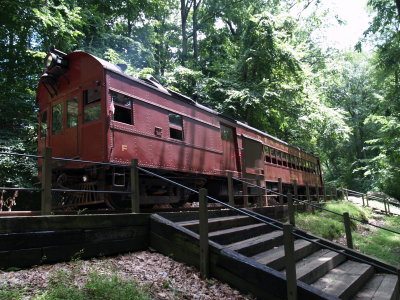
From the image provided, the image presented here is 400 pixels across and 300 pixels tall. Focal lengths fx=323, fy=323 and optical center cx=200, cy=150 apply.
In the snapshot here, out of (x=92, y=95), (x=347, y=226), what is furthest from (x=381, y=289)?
(x=92, y=95)

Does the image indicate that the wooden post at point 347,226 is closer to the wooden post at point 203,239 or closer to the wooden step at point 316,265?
the wooden step at point 316,265

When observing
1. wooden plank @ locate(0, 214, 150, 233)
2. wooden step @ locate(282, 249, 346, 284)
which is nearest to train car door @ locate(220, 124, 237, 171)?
wooden step @ locate(282, 249, 346, 284)

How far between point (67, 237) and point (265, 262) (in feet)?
9.00

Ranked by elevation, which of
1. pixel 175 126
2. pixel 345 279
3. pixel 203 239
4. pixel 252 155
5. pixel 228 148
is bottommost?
pixel 345 279

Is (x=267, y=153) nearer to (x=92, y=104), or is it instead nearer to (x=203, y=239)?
(x=92, y=104)

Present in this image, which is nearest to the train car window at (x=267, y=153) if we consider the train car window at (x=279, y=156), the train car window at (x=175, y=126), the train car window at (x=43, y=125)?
the train car window at (x=279, y=156)

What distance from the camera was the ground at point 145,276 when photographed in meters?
3.44

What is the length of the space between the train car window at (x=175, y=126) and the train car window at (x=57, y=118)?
2.70 m

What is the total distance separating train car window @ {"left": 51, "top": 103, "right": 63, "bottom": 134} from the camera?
26.1 ft

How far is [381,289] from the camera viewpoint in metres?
5.10

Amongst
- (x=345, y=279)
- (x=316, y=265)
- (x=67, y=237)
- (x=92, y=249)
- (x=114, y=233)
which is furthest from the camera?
(x=316, y=265)

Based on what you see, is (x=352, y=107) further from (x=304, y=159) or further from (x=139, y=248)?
(x=139, y=248)

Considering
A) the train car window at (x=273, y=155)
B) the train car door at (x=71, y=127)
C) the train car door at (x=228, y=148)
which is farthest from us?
the train car window at (x=273, y=155)

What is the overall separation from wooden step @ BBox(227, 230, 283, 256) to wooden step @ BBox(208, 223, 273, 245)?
0.54 feet
